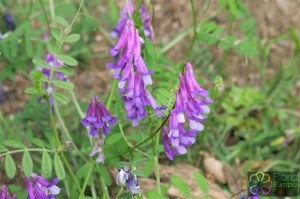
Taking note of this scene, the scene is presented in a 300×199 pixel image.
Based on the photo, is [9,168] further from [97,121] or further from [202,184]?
[202,184]

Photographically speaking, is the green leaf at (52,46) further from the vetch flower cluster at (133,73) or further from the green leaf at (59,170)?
the green leaf at (59,170)

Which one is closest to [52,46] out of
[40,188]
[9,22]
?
[40,188]

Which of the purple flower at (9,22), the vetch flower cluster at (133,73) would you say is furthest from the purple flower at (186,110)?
the purple flower at (9,22)

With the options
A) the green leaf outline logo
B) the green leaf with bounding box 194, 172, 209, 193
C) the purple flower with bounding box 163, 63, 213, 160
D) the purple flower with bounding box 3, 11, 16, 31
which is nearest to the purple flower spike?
the purple flower with bounding box 163, 63, 213, 160

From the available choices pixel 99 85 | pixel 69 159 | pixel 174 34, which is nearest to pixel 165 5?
pixel 174 34

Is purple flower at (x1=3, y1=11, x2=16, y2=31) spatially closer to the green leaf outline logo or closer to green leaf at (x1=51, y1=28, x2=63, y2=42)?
green leaf at (x1=51, y1=28, x2=63, y2=42)

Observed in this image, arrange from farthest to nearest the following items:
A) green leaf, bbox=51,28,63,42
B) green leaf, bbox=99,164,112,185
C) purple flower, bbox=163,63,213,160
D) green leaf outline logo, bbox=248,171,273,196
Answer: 1. green leaf outline logo, bbox=248,171,273,196
2. green leaf, bbox=99,164,112,185
3. green leaf, bbox=51,28,63,42
4. purple flower, bbox=163,63,213,160

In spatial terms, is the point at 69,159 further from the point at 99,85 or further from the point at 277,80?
the point at 277,80
